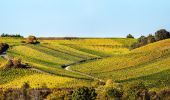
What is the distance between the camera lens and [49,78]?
184375mm

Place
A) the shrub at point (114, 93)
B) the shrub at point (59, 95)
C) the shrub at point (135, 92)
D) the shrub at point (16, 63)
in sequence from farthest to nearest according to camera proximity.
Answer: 1. the shrub at point (16, 63)
2. the shrub at point (59, 95)
3. the shrub at point (114, 93)
4. the shrub at point (135, 92)

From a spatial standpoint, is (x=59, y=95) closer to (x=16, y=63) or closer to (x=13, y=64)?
(x=16, y=63)

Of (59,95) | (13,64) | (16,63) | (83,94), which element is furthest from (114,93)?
(13,64)

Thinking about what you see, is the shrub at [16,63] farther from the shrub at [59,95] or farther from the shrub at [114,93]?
the shrub at [114,93]

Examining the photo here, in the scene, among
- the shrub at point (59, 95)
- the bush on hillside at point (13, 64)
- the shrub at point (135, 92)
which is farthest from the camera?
the bush on hillside at point (13, 64)

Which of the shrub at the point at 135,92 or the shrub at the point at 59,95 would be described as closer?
the shrub at the point at 135,92

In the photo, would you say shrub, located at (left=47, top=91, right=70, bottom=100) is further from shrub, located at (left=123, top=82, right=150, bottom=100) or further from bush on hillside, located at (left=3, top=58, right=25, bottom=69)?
bush on hillside, located at (left=3, top=58, right=25, bottom=69)

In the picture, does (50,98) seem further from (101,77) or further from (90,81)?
(101,77)

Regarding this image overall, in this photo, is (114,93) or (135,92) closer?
(135,92)

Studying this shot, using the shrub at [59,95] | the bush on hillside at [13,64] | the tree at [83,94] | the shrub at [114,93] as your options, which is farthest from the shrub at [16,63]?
the shrub at [114,93]

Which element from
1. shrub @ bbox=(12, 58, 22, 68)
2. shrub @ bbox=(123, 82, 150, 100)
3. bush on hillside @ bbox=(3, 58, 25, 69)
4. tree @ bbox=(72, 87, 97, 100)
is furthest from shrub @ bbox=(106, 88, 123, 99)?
bush on hillside @ bbox=(3, 58, 25, 69)

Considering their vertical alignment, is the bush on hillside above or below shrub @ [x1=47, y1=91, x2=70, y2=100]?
above

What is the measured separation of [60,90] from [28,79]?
2363 cm

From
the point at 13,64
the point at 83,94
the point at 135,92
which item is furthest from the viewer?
the point at 13,64
